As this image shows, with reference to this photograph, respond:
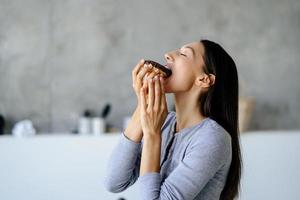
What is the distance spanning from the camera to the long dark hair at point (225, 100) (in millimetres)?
1101

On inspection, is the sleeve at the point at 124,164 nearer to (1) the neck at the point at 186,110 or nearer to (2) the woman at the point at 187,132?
(2) the woman at the point at 187,132

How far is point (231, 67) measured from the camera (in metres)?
1.11

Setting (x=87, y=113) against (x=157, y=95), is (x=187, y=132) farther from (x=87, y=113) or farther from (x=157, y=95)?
(x=87, y=113)

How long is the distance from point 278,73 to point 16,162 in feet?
5.79

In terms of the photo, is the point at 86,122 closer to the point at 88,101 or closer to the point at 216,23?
the point at 88,101

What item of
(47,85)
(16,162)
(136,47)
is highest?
(136,47)

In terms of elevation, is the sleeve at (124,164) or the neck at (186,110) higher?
the neck at (186,110)

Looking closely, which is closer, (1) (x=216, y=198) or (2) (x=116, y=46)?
(1) (x=216, y=198)

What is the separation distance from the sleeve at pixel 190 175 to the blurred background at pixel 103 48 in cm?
169

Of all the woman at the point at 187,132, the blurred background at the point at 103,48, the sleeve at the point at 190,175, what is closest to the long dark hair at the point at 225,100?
the woman at the point at 187,132

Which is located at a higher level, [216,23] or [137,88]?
[216,23]

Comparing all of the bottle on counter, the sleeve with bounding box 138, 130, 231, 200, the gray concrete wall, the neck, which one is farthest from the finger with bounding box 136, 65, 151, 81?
the gray concrete wall

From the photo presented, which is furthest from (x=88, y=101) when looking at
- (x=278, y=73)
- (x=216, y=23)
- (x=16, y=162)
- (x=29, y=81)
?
(x=278, y=73)

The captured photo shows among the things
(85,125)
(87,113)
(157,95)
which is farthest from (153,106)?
(87,113)
